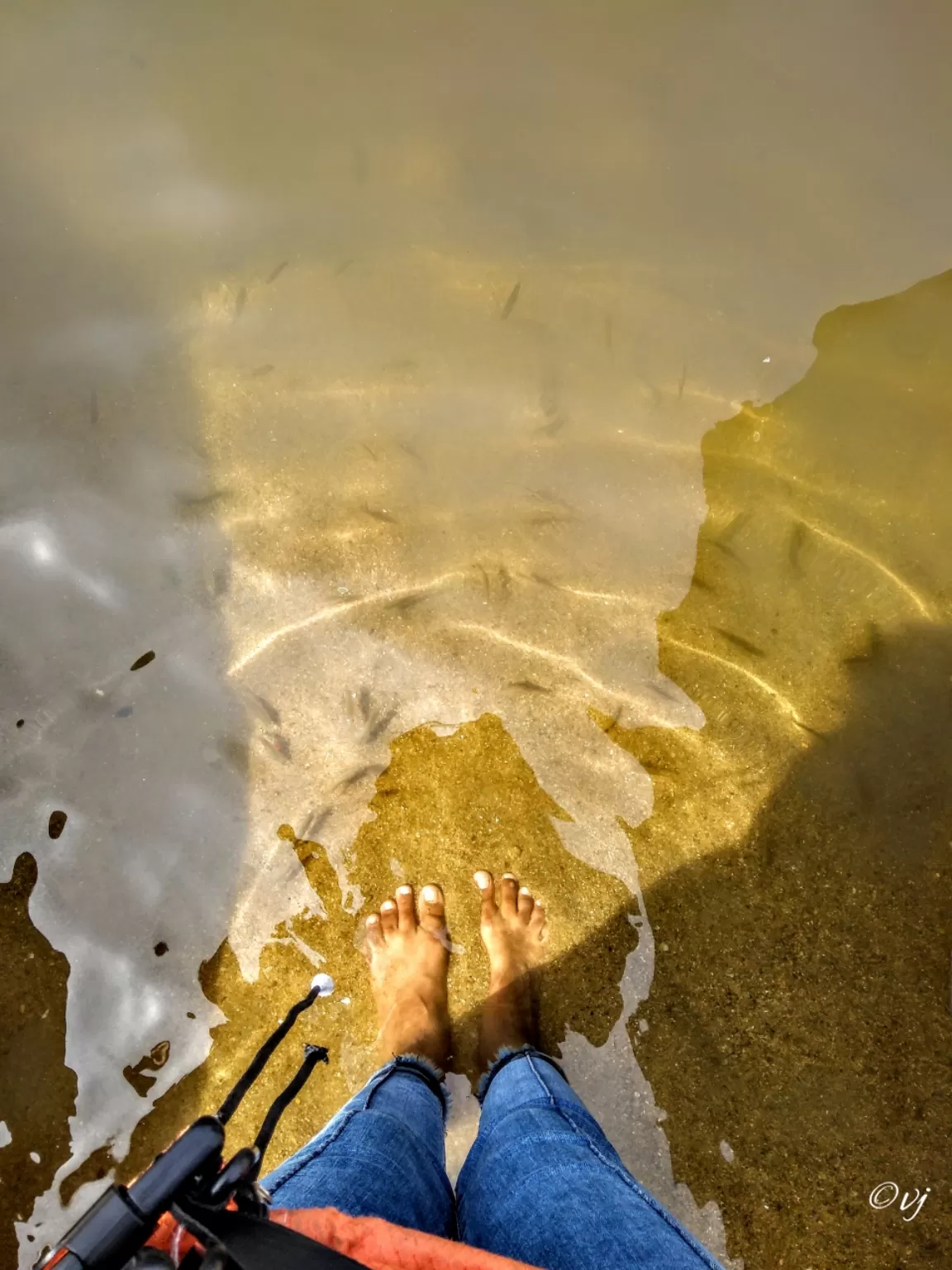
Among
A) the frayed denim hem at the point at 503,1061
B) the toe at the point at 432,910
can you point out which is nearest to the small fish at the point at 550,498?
the toe at the point at 432,910

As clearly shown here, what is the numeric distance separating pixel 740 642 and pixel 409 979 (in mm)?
1729

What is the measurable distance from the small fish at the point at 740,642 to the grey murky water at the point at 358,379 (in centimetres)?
22

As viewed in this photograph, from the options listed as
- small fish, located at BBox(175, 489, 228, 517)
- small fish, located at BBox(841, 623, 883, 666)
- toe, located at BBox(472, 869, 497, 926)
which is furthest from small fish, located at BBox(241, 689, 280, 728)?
small fish, located at BBox(841, 623, 883, 666)

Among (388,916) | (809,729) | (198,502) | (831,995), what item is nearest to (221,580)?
(198,502)

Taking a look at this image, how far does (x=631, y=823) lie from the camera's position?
2900 millimetres

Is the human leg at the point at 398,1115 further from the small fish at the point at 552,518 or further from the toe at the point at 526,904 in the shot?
the small fish at the point at 552,518

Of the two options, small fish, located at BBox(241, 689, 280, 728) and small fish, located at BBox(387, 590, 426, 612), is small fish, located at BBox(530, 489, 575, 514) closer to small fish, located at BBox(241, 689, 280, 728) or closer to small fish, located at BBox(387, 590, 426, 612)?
small fish, located at BBox(387, 590, 426, 612)

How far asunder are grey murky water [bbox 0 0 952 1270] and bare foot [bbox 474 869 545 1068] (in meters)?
0.31

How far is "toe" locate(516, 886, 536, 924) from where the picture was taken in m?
2.83

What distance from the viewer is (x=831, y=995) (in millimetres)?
2793

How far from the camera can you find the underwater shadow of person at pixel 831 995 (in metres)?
2.71

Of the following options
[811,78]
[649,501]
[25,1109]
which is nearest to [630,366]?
[649,501]

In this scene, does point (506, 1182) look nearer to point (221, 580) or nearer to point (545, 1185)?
point (545, 1185)

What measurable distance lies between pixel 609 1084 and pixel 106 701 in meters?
2.32
